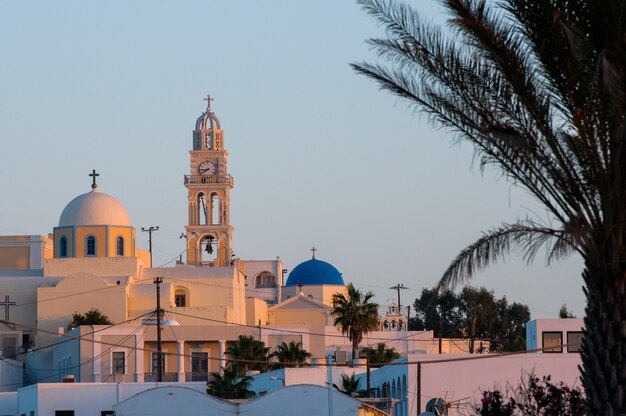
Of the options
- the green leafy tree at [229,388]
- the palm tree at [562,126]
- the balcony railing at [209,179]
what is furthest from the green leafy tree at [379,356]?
the palm tree at [562,126]

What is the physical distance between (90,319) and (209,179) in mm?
18542

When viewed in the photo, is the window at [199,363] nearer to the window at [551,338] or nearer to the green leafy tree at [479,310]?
the window at [551,338]

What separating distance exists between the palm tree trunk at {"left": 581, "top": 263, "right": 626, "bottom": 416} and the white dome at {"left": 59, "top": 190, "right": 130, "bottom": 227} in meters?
64.2

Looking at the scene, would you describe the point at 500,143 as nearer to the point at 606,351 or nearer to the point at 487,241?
the point at 487,241

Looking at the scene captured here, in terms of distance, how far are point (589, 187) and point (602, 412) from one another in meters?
2.90

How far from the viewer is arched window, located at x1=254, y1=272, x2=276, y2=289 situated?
10012 centimetres

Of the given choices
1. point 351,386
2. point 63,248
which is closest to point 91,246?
point 63,248

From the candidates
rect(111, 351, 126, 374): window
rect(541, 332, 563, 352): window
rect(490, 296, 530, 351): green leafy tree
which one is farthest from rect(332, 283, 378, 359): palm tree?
rect(490, 296, 530, 351): green leafy tree

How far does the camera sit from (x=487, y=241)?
20.2m

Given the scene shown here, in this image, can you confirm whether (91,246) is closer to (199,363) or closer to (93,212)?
(93,212)

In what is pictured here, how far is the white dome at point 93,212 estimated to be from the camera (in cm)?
8244

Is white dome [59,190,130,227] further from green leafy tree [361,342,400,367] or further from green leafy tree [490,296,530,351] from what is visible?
green leafy tree [490,296,530,351]

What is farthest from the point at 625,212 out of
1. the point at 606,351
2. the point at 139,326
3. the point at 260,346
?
the point at 139,326

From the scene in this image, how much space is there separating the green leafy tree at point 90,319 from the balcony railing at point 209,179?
1701 cm
